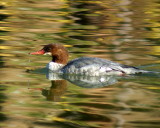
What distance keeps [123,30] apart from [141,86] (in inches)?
233

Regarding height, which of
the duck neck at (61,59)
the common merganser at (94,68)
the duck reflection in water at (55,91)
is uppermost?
the duck neck at (61,59)

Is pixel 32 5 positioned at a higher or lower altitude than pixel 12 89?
higher

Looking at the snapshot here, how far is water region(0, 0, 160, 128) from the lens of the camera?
8289 millimetres

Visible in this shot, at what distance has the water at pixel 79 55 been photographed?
829 cm

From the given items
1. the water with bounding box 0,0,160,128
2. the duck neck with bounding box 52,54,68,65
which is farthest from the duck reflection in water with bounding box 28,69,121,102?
the duck neck with bounding box 52,54,68,65

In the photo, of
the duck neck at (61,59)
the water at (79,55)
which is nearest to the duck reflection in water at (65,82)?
the water at (79,55)

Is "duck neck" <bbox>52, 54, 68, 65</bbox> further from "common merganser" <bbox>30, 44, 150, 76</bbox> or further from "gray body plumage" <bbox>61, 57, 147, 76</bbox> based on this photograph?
"gray body plumage" <bbox>61, 57, 147, 76</bbox>

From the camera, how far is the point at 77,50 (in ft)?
44.0

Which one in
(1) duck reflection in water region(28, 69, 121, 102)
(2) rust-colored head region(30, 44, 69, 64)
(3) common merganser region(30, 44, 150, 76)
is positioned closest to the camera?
(1) duck reflection in water region(28, 69, 121, 102)

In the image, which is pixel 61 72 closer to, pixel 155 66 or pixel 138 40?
pixel 155 66

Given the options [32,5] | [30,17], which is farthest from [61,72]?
[32,5]

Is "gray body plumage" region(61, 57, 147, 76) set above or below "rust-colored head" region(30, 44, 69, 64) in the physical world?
below

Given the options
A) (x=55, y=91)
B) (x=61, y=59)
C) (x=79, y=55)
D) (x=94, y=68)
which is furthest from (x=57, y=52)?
(x=55, y=91)

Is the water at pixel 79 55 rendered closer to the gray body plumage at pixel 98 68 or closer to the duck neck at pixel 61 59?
the gray body plumage at pixel 98 68
